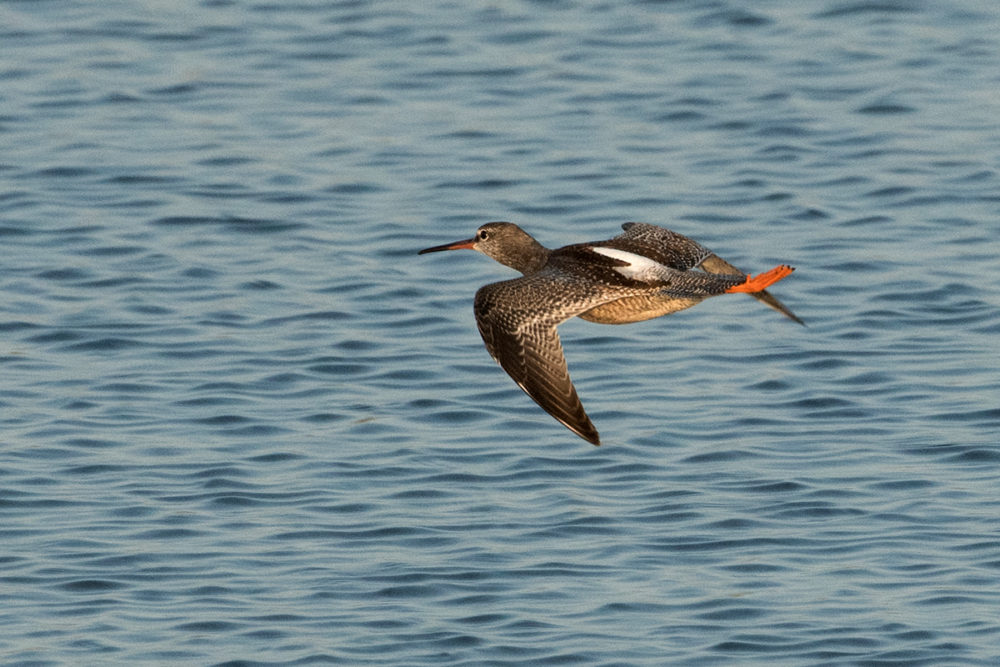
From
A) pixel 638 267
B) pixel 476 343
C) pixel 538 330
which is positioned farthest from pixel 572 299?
pixel 476 343

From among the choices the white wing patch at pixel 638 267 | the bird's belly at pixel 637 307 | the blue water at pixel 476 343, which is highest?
the white wing patch at pixel 638 267

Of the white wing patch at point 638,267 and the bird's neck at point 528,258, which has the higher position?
the white wing patch at point 638,267

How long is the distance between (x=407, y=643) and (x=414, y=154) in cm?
828

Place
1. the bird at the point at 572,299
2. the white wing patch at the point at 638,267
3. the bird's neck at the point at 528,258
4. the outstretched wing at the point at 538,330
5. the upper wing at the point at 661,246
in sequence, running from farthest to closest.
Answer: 1. the bird's neck at the point at 528,258
2. the upper wing at the point at 661,246
3. the white wing patch at the point at 638,267
4. the bird at the point at 572,299
5. the outstretched wing at the point at 538,330

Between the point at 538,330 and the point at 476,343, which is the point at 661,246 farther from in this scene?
the point at 476,343

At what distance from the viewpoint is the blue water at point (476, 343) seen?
1180 cm

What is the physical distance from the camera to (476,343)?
1537 cm

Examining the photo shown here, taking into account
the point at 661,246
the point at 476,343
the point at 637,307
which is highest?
the point at 661,246

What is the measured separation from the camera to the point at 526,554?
12312 mm

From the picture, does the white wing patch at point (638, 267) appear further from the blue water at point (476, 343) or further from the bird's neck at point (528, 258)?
the blue water at point (476, 343)

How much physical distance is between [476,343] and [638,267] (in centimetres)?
435

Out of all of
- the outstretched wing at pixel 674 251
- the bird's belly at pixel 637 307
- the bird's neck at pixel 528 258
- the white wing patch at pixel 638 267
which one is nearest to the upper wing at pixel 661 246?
the outstretched wing at pixel 674 251

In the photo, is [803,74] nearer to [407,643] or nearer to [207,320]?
[207,320]

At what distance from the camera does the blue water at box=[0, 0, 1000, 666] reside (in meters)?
11.8
